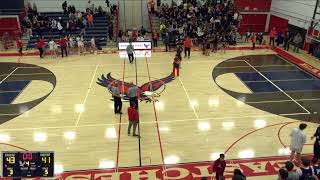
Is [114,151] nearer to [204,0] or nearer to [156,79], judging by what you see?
[156,79]

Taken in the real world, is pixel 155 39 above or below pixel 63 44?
above

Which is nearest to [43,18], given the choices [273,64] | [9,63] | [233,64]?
[9,63]

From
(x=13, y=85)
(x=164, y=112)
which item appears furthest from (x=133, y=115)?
(x=13, y=85)

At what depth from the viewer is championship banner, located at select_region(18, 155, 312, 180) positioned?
1041 cm

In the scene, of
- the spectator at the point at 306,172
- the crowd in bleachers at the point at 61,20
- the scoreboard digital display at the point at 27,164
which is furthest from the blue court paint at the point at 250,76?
the crowd in bleachers at the point at 61,20

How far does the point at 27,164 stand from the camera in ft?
26.2

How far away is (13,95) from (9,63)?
6145 millimetres

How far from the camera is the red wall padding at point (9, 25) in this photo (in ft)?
90.4

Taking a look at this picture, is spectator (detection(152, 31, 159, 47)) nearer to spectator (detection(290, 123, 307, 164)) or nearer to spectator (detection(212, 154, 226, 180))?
spectator (detection(290, 123, 307, 164))

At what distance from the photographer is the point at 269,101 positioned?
15891mm

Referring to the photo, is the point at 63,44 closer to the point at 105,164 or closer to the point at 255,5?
the point at 105,164

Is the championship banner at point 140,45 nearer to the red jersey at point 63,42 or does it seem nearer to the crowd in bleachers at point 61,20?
the red jersey at point 63,42

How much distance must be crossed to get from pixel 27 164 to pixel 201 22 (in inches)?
851

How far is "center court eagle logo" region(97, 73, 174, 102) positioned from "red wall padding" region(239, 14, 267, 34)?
13.4m
